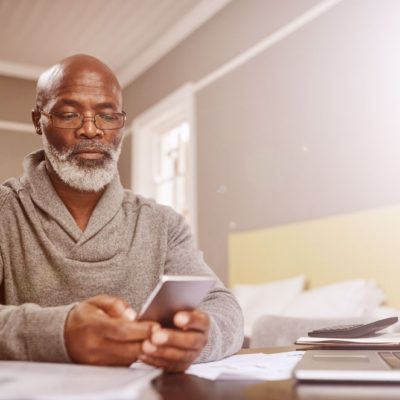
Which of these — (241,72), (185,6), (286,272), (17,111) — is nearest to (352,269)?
(286,272)

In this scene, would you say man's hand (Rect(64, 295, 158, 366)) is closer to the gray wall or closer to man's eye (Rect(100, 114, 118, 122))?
man's eye (Rect(100, 114, 118, 122))

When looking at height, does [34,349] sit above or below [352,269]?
below

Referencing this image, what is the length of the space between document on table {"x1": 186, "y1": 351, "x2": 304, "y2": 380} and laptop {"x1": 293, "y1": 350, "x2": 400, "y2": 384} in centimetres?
4

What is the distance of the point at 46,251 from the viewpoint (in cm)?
120

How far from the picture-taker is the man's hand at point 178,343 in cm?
73

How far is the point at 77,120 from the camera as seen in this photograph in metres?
1.30

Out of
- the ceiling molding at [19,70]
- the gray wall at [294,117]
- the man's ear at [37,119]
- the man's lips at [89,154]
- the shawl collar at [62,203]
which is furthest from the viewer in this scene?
the ceiling molding at [19,70]

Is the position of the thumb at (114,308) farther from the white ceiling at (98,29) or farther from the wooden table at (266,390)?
the white ceiling at (98,29)

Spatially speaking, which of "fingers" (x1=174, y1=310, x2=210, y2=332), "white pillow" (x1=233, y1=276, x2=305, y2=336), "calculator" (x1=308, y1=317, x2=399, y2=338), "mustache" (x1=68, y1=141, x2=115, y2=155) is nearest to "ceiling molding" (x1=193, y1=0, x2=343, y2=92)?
"white pillow" (x1=233, y1=276, x2=305, y2=336)

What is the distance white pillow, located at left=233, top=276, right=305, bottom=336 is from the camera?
112 inches

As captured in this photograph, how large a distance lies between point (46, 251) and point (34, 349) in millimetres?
420

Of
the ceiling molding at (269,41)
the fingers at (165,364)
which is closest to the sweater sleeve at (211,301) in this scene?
the fingers at (165,364)

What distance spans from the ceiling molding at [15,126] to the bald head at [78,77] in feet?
15.3

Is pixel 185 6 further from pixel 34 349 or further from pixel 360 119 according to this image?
pixel 34 349
